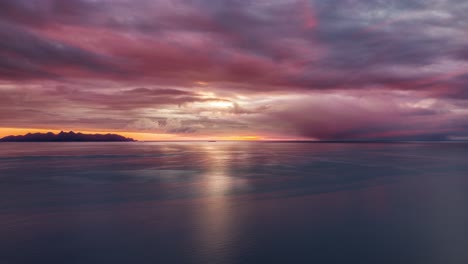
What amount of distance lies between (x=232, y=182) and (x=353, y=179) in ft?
33.0

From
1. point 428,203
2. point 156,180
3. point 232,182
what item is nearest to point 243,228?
point 428,203

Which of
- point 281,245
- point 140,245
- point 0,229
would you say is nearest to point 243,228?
point 281,245

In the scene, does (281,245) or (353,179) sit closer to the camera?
(281,245)

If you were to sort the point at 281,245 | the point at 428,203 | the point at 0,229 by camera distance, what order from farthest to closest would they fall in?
the point at 428,203, the point at 0,229, the point at 281,245

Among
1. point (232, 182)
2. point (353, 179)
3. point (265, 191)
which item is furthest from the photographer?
point (353, 179)

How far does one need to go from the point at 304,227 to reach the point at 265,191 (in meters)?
7.65

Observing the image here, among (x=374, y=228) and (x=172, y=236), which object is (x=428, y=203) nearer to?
(x=374, y=228)

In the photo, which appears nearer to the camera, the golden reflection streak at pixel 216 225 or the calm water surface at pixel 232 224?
the calm water surface at pixel 232 224

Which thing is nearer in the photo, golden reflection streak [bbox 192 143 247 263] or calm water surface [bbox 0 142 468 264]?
calm water surface [bbox 0 142 468 264]

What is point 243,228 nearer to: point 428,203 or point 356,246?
point 356,246

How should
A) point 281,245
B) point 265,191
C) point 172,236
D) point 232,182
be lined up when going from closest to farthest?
1. point 281,245
2. point 172,236
3. point 265,191
4. point 232,182

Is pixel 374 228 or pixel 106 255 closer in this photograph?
pixel 106 255

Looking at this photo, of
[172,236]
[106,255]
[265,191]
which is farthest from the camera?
[265,191]

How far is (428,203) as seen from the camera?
1577 cm
